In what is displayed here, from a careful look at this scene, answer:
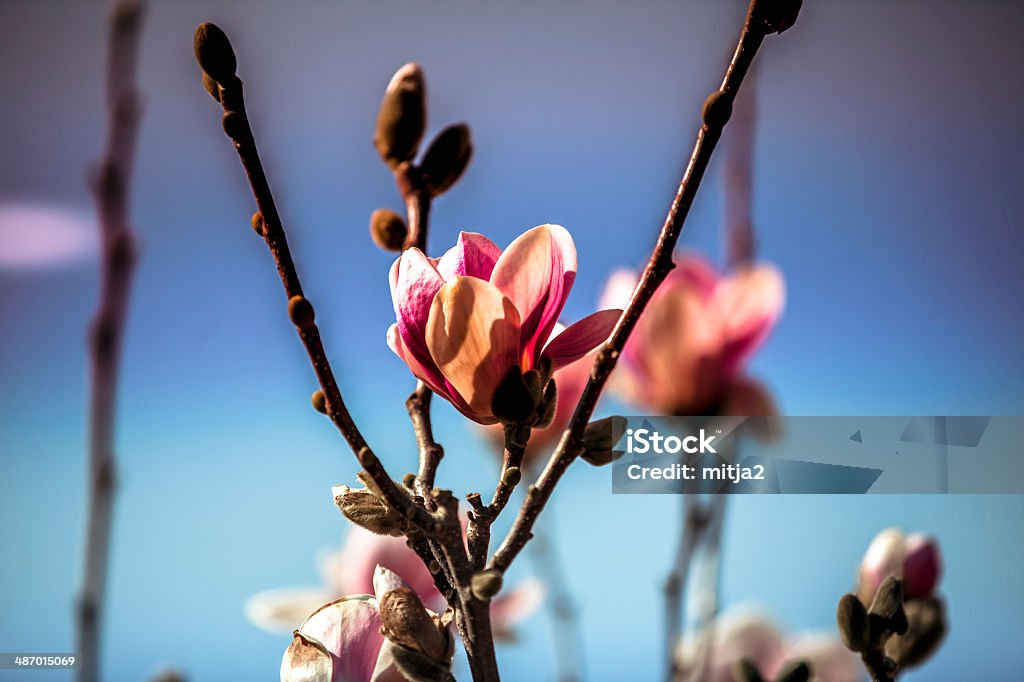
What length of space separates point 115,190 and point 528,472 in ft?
0.79

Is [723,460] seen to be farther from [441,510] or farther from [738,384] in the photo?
[441,510]

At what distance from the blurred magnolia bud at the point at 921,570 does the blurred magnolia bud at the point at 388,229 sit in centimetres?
17

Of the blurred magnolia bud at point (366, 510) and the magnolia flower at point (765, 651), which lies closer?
the blurred magnolia bud at point (366, 510)

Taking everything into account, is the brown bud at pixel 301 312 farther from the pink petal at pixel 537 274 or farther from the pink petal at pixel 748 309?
the pink petal at pixel 748 309

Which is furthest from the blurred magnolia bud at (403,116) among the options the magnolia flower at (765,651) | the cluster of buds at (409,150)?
the magnolia flower at (765,651)

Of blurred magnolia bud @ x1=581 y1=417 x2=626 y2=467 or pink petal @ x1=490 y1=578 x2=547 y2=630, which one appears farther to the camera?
pink petal @ x1=490 y1=578 x2=547 y2=630

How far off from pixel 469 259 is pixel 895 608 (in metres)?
0.13

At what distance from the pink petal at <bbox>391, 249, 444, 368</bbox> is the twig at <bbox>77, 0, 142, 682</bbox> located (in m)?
0.12

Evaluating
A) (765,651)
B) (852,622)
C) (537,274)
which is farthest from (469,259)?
(765,651)

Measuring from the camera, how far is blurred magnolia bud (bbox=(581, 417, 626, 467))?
0.52 ft

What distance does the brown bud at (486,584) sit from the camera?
0.14 m

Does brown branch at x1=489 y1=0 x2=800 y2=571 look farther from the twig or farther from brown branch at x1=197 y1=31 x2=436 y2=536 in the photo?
the twig

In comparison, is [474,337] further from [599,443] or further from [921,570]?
[921,570]

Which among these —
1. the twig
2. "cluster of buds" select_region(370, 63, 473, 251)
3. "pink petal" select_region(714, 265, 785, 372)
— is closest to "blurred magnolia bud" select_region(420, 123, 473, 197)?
"cluster of buds" select_region(370, 63, 473, 251)
